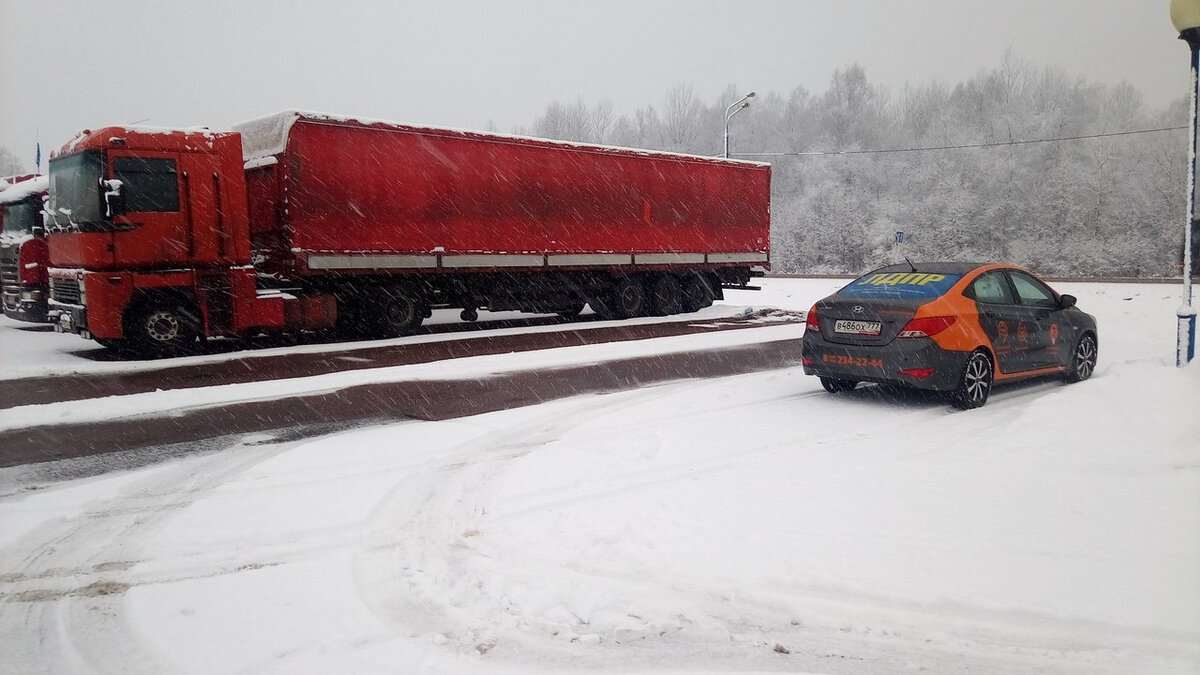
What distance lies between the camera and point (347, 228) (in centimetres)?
1375

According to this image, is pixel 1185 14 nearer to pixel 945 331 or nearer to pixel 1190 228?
pixel 1190 228

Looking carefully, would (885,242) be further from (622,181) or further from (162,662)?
(162,662)

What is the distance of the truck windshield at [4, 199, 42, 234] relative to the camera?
15906 mm

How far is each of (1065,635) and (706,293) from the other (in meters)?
17.7

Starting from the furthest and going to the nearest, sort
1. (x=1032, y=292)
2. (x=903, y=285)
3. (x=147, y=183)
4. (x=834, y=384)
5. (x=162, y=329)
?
(x=162, y=329) < (x=147, y=183) < (x=1032, y=292) < (x=834, y=384) < (x=903, y=285)

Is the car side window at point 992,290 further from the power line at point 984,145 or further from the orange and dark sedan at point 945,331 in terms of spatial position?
the power line at point 984,145

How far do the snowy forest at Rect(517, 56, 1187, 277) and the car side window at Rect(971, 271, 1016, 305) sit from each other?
228 cm

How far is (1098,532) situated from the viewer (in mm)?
4195

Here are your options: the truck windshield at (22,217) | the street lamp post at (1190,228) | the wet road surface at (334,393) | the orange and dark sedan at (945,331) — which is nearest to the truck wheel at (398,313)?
the wet road surface at (334,393)

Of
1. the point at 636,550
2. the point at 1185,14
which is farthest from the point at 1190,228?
the point at 636,550

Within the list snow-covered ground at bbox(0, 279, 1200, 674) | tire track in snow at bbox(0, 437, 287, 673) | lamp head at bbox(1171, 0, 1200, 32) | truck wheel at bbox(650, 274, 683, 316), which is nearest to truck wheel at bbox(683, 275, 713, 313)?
truck wheel at bbox(650, 274, 683, 316)

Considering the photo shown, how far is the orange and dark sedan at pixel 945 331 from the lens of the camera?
24.2 ft

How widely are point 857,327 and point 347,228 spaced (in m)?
9.43

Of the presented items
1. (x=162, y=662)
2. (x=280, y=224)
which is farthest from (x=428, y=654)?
(x=280, y=224)
